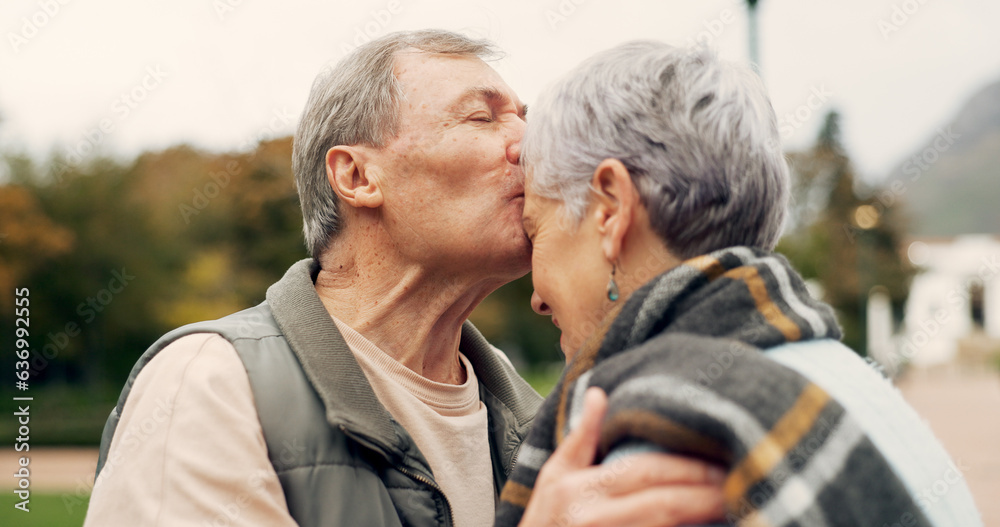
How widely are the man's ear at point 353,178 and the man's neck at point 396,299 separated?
6.9 inches

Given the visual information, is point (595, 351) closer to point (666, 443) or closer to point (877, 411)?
point (666, 443)

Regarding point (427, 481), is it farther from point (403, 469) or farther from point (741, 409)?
point (741, 409)

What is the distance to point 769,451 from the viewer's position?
1223 mm

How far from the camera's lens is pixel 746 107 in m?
1.69

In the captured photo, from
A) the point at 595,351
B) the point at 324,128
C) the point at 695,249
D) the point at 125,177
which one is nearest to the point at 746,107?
the point at 695,249

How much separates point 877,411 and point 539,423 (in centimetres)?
63

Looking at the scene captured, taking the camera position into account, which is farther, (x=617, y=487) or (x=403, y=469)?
(x=403, y=469)

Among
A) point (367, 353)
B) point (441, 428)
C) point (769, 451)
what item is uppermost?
point (769, 451)

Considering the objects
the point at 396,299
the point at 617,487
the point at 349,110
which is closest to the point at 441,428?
the point at 396,299

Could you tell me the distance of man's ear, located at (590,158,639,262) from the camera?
66.3 inches

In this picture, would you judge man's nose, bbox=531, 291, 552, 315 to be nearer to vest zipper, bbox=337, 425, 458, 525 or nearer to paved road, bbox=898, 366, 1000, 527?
vest zipper, bbox=337, 425, 458, 525

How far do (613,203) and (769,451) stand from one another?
690mm

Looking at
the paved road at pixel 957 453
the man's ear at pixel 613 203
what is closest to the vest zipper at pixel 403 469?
the man's ear at pixel 613 203

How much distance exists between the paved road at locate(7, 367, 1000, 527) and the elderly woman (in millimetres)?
4220
